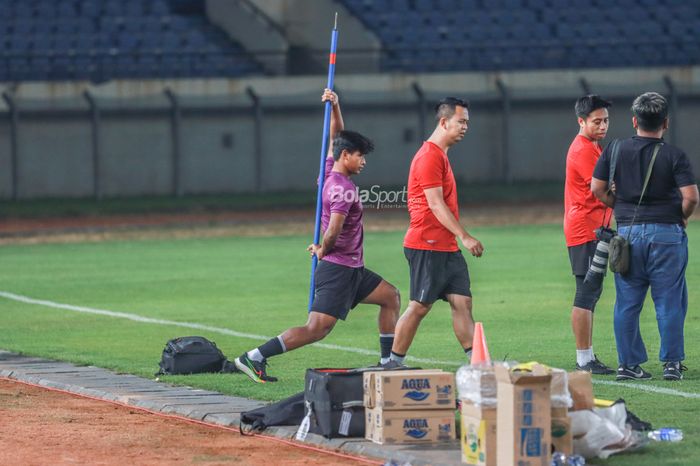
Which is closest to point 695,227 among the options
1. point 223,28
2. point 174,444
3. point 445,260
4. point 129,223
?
point 129,223

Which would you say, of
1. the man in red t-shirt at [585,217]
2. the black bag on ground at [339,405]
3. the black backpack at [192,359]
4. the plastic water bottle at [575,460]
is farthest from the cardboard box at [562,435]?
the black backpack at [192,359]

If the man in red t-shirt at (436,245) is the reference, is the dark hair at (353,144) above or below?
above

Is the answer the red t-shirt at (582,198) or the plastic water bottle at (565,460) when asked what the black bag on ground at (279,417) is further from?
the red t-shirt at (582,198)

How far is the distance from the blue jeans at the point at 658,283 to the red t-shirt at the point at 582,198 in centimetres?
55

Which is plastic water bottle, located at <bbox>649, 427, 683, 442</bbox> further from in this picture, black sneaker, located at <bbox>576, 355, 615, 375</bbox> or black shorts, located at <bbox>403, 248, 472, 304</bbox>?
black sneaker, located at <bbox>576, 355, 615, 375</bbox>

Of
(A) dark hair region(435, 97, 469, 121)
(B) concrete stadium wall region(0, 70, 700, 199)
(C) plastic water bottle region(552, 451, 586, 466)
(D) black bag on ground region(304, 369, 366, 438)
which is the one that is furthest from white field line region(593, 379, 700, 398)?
(B) concrete stadium wall region(0, 70, 700, 199)

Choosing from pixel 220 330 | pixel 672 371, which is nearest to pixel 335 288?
pixel 672 371

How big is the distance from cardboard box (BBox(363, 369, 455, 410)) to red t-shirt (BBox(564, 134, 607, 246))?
3.28 metres

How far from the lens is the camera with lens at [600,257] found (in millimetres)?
10781

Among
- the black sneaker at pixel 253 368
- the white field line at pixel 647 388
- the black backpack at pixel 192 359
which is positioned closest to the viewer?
the white field line at pixel 647 388

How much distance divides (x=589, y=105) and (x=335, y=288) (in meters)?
2.41

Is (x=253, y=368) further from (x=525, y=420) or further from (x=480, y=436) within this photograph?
(x=525, y=420)

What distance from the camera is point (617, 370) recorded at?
11.1 meters

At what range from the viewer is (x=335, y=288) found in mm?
10727
